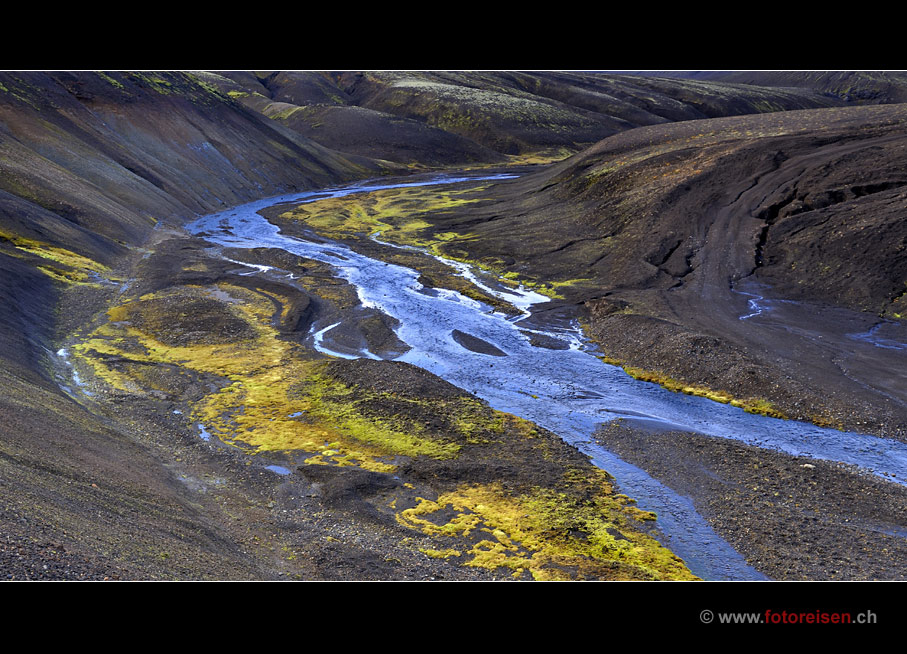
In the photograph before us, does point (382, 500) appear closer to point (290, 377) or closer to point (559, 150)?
point (290, 377)

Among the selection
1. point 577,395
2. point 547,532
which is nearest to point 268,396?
point 577,395

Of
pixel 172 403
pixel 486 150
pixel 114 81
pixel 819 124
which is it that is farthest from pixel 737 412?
pixel 486 150

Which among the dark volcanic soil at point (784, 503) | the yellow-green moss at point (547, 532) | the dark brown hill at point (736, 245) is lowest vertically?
the yellow-green moss at point (547, 532)

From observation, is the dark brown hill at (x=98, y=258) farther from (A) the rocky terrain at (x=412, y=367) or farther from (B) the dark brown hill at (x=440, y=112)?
(B) the dark brown hill at (x=440, y=112)

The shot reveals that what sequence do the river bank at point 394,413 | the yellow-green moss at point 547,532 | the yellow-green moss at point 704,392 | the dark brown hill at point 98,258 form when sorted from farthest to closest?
the yellow-green moss at point 704,392 → the river bank at point 394,413 → the yellow-green moss at point 547,532 → the dark brown hill at point 98,258

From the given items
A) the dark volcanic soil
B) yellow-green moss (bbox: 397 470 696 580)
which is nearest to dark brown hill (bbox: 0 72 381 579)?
yellow-green moss (bbox: 397 470 696 580)

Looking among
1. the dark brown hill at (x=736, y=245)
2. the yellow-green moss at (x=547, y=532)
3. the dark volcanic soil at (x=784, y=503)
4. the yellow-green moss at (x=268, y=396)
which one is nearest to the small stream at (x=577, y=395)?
the dark volcanic soil at (x=784, y=503)
